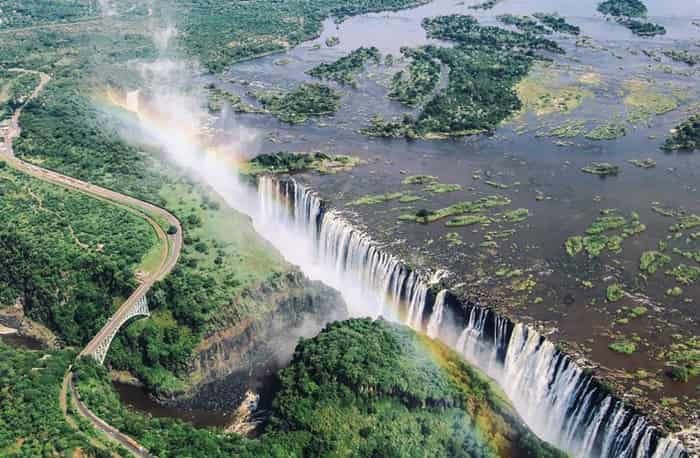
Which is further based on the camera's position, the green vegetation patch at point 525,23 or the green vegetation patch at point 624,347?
the green vegetation patch at point 525,23

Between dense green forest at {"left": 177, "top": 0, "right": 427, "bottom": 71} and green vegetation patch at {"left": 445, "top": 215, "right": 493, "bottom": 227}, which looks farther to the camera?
→ dense green forest at {"left": 177, "top": 0, "right": 427, "bottom": 71}

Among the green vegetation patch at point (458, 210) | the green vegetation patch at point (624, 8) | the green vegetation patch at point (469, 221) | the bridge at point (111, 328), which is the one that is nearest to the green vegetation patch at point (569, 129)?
the green vegetation patch at point (458, 210)

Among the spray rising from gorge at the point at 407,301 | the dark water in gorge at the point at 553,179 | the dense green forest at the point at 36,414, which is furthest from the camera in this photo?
the dark water in gorge at the point at 553,179

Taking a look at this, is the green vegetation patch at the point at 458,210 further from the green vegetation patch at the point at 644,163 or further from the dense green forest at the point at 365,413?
the dense green forest at the point at 365,413

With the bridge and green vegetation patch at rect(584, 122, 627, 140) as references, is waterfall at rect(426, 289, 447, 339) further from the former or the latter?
green vegetation patch at rect(584, 122, 627, 140)

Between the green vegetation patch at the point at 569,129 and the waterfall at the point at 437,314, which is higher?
the green vegetation patch at the point at 569,129

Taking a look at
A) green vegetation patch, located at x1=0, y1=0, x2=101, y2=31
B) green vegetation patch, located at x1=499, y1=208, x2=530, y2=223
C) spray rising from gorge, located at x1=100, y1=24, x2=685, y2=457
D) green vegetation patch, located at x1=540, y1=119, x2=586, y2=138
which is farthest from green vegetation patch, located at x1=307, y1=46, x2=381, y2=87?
green vegetation patch, located at x1=0, y1=0, x2=101, y2=31

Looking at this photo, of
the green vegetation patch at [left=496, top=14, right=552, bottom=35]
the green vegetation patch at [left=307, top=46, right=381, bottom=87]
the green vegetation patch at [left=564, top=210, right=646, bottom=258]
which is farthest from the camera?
the green vegetation patch at [left=496, top=14, right=552, bottom=35]

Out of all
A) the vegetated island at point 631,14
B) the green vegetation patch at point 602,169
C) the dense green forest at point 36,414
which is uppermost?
the vegetated island at point 631,14
